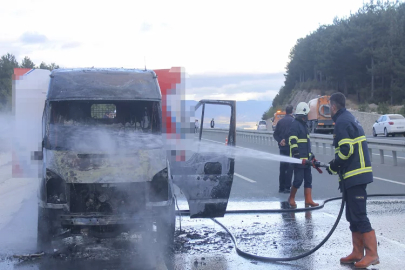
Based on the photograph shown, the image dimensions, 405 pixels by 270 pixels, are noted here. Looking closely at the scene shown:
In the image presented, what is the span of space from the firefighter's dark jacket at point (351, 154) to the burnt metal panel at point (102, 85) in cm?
258

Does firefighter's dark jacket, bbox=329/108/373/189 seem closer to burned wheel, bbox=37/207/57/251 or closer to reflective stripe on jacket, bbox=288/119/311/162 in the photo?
burned wheel, bbox=37/207/57/251

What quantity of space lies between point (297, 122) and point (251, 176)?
18.2ft

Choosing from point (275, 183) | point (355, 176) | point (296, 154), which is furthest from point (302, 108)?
point (275, 183)

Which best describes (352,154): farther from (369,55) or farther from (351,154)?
(369,55)

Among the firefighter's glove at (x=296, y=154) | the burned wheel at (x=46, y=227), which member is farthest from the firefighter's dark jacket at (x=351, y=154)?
the firefighter's glove at (x=296, y=154)

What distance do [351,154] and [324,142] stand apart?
55.6 ft

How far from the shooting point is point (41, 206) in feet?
20.1

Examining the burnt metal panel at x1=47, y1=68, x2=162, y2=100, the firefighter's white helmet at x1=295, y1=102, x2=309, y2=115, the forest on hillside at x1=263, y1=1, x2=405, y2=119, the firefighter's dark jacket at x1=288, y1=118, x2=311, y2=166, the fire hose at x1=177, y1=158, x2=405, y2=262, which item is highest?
the forest on hillside at x1=263, y1=1, x2=405, y2=119

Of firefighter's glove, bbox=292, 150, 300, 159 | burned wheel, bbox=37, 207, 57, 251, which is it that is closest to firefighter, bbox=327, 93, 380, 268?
burned wheel, bbox=37, 207, 57, 251

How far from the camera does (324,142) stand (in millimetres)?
22562

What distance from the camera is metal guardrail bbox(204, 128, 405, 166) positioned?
17203mm

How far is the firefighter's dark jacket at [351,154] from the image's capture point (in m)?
6.01

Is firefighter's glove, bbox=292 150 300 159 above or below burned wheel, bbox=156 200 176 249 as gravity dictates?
above

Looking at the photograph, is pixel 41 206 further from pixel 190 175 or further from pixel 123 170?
pixel 190 175
